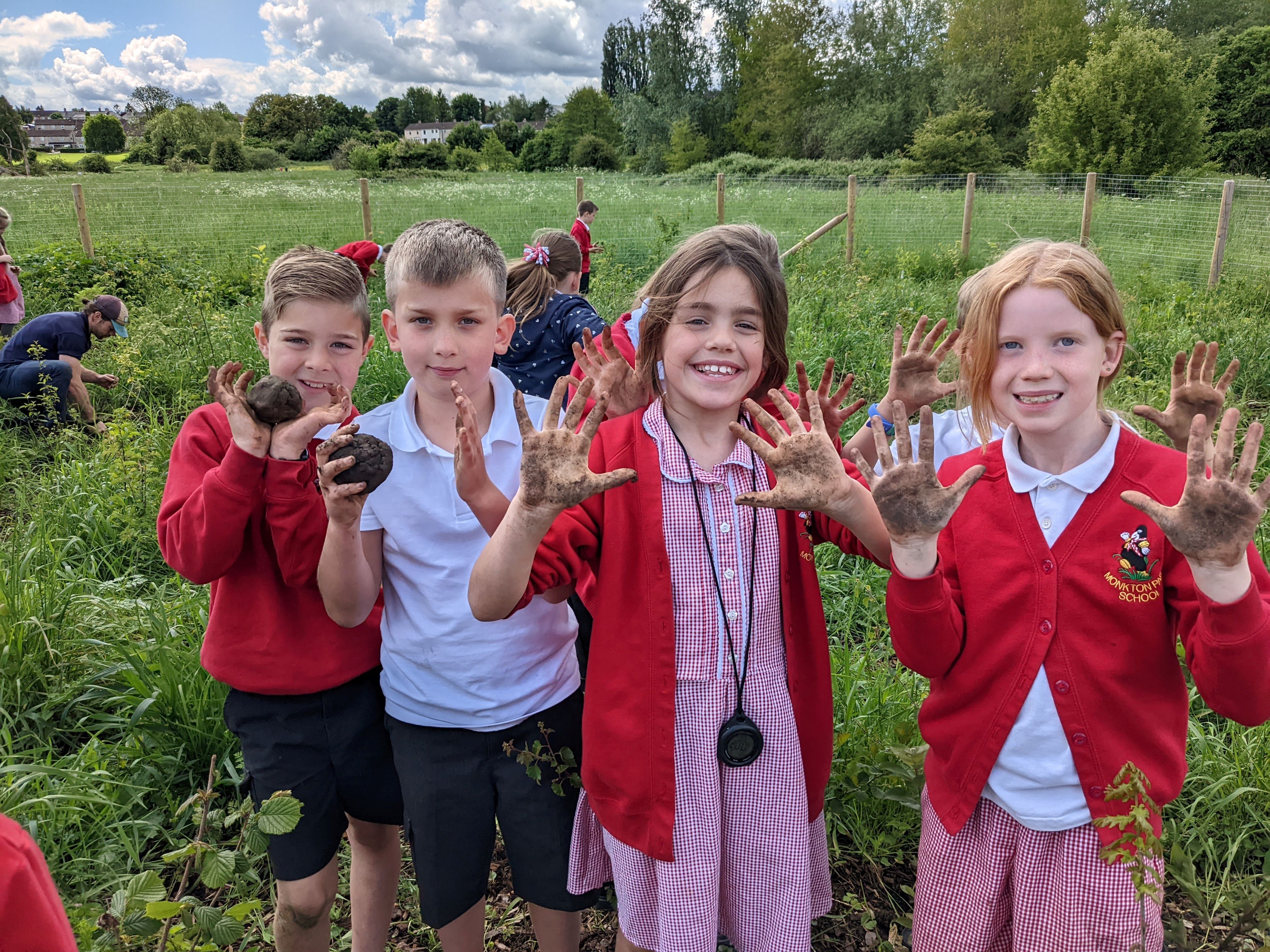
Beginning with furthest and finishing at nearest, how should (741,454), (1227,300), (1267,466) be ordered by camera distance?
(1227,300)
(1267,466)
(741,454)

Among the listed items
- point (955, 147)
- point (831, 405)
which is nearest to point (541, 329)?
point (831, 405)

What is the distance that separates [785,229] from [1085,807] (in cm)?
1328

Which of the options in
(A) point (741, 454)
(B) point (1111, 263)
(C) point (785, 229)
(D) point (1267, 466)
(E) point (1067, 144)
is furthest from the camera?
(E) point (1067, 144)

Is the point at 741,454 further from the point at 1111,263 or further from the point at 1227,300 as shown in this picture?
the point at 1111,263

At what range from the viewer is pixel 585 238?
7.96 m

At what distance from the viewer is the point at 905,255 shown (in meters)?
11.3

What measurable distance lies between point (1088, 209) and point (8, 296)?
12.7 meters

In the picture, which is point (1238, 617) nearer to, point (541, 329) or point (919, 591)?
point (919, 591)

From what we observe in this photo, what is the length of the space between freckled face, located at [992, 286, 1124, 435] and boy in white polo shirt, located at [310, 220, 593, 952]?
1.02 metres

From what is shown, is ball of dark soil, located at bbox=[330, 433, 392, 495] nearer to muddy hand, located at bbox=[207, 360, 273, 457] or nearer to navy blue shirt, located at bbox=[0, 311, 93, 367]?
muddy hand, located at bbox=[207, 360, 273, 457]

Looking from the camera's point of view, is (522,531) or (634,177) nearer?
(522,531)

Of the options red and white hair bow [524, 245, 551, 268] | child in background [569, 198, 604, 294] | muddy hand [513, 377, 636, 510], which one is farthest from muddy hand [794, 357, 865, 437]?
child in background [569, 198, 604, 294]

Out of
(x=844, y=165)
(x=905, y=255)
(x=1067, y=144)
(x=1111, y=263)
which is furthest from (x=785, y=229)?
(x=844, y=165)

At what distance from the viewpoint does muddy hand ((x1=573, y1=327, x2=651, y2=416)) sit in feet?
5.89
